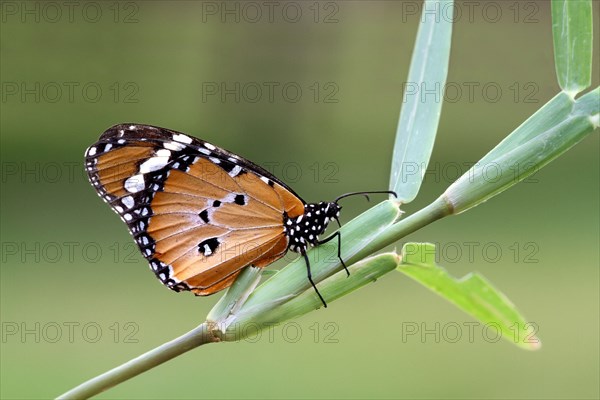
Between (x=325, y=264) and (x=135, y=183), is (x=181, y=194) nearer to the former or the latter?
(x=135, y=183)

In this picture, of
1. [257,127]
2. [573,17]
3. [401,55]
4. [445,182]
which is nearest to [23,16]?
[257,127]

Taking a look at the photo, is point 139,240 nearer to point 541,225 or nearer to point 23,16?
point 541,225

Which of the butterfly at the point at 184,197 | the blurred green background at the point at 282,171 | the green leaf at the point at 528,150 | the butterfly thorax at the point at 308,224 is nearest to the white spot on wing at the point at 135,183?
the butterfly at the point at 184,197

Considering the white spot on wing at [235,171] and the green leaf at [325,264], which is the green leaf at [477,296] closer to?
the green leaf at [325,264]

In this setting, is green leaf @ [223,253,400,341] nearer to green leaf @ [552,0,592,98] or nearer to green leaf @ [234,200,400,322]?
green leaf @ [234,200,400,322]

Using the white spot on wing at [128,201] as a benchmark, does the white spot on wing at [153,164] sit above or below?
above

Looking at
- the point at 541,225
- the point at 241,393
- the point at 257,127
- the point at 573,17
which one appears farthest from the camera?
the point at 257,127
